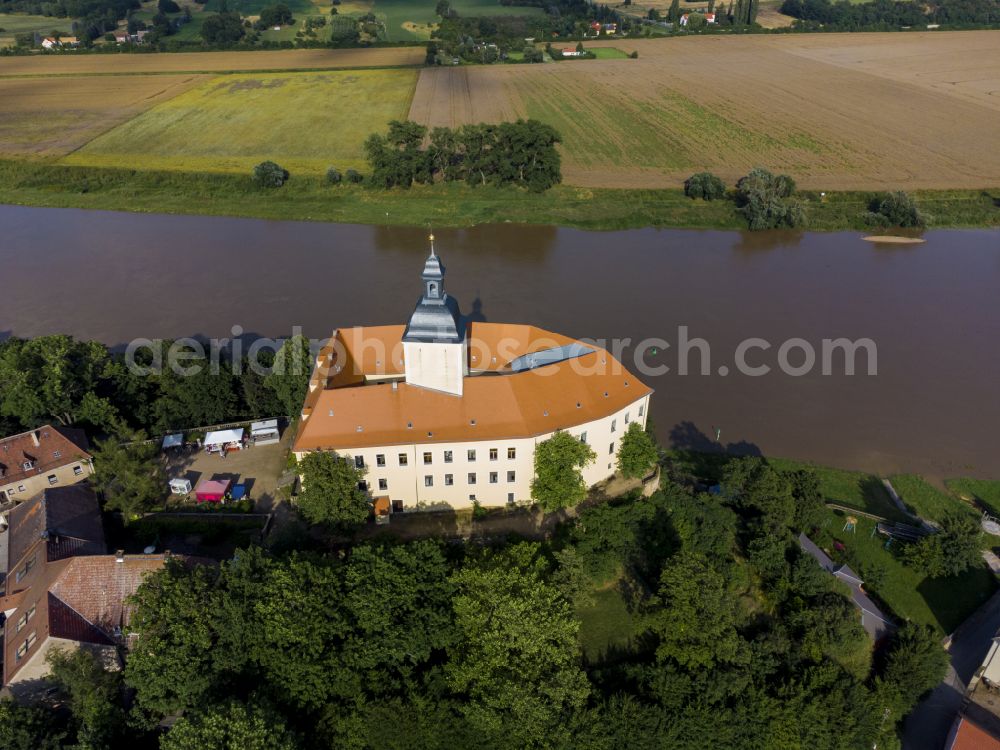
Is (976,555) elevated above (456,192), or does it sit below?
below

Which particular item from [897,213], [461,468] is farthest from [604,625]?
[897,213]

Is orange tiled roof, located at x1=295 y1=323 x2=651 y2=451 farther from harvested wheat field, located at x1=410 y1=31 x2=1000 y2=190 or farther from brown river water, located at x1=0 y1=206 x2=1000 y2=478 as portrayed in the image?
harvested wheat field, located at x1=410 y1=31 x2=1000 y2=190

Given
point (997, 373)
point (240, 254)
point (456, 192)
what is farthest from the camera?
point (456, 192)

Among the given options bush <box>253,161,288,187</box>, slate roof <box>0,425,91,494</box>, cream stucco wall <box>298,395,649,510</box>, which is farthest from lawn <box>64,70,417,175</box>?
cream stucco wall <box>298,395,649,510</box>

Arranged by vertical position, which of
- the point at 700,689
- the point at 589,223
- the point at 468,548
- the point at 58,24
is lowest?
the point at 700,689

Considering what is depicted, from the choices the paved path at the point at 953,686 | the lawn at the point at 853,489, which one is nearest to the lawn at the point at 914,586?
the paved path at the point at 953,686

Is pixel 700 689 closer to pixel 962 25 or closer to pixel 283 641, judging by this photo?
pixel 283 641

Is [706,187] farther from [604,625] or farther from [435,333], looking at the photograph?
[604,625]

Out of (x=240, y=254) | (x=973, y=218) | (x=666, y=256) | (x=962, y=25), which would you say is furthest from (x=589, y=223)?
(x=962, y=25)
